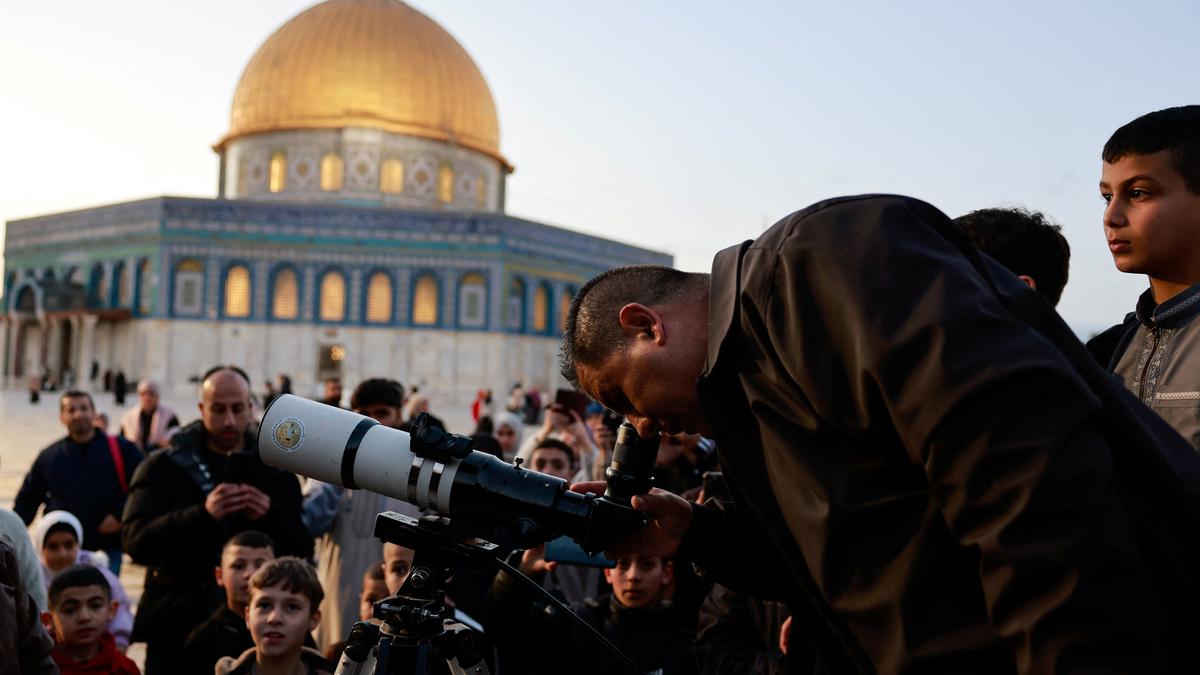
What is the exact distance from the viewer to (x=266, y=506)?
3.81 m

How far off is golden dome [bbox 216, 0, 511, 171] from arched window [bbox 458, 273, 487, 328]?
5.47 meters

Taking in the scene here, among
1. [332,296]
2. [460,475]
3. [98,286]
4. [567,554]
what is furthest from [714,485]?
[98,286]

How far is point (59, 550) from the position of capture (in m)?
4.68

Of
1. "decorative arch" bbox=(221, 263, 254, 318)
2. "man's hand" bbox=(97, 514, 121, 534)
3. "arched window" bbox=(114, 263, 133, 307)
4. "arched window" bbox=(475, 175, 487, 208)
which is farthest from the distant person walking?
"arched window" bbox=(475, 175, 487, 208)

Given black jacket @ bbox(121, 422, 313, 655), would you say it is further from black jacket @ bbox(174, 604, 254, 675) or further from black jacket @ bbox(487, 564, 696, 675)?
black jacket @ bbox(487, 564, 696, 675)

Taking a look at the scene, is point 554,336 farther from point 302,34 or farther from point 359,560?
point 359,560

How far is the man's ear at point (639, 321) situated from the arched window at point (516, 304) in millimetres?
34234

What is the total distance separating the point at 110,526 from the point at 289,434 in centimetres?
439

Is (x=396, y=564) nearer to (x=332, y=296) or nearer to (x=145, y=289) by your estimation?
(x=332, y=296)

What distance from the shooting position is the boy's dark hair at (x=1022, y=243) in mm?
2428

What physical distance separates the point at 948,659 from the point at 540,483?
0.82m

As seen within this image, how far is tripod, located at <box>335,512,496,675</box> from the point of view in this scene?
194 centimetres

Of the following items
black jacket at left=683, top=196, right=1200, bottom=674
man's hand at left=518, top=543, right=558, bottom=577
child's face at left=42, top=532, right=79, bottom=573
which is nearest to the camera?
black jacket at left=683, top=196, right=1200, bottom=674

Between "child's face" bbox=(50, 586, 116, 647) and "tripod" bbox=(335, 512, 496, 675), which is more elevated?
"tripod" bbox=(335, 512, 496, 675)
